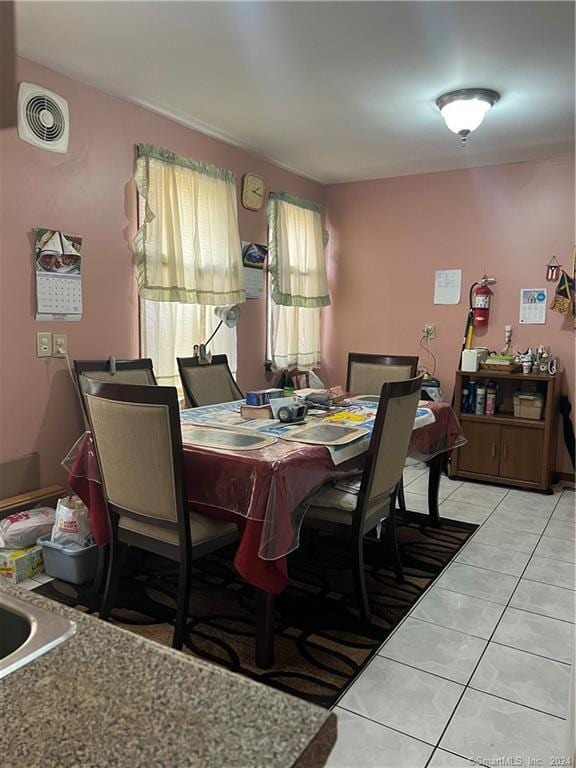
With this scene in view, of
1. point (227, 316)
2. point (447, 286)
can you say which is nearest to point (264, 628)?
point (227, 316)

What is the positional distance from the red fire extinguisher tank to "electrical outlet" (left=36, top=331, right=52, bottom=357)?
3211mm

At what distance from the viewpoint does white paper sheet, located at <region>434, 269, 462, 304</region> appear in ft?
15.4

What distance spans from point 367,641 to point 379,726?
1.49ft

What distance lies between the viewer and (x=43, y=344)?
2.94 meters

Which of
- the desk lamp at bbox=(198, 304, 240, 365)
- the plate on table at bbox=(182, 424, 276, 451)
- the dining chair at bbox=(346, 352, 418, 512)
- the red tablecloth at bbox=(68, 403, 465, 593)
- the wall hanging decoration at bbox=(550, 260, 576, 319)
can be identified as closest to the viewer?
the red tablecloth at bbox=(68, 403, 465, 593)

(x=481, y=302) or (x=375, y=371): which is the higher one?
(x=481, y=302)

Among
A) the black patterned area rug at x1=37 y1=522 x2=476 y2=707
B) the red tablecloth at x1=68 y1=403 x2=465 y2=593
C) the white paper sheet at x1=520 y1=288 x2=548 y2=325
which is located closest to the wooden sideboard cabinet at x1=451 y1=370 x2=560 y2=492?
the white paper sheet at x1=520 y1=288 x2=548 y2=325

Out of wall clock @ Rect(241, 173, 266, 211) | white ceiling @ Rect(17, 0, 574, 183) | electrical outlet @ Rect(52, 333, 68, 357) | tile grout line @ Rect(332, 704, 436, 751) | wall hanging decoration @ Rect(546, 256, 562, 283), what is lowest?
tile grout line @ Rect(332, 704, 436, 751)

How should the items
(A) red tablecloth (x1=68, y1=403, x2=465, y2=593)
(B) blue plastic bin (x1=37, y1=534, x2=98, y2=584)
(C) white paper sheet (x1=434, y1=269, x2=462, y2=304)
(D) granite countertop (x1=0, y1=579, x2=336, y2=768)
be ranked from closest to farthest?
(D) granite countertop (x1=0, y1=579, x2=336, y2=768), (A) red tablecloth (x1=68, y1=403, x2=465, y2=593), (B) blue plastic bin (x1=37, y1=534, x2=98, y2=584), (C) white paper sheet (x1=434, y1=269, x2=462, y2=304)

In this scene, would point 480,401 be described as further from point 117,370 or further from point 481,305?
point 117,370

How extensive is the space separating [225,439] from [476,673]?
4.07 feet

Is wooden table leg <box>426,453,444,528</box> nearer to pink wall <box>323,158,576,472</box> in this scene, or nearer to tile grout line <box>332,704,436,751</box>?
pink wall <box>323,158,576,472</box>

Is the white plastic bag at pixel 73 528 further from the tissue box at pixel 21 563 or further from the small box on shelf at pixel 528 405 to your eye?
the small box on shelf at pixel 528 405

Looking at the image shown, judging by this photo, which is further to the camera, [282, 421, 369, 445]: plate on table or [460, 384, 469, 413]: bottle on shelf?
[460, 384, 469, 413]: bottle on shelf
